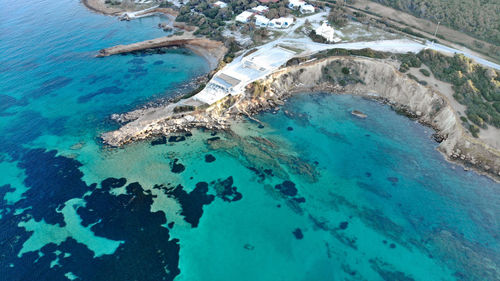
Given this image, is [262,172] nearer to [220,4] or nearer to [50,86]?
[50,86]

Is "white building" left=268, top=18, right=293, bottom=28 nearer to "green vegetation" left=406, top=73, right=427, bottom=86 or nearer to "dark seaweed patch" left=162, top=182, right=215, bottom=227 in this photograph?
"green vegetation" left=406, top=73, right=427, bottom=86

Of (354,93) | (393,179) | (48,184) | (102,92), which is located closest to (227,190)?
(393,179)

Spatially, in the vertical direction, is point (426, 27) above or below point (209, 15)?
above

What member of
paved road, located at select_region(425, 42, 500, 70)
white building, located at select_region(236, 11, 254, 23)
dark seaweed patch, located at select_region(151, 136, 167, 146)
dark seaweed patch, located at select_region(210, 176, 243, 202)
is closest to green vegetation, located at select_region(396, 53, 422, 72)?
paved road, located at select_region(425, 42, 500, 70)

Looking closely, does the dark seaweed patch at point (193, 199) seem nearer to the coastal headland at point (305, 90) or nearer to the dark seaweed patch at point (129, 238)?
the dark seaweed patch at point (129, 238)

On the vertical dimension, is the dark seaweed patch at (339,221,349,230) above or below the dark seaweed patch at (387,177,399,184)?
below

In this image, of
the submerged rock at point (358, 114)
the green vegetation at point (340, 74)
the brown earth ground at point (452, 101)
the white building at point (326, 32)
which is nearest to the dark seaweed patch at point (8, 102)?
the green vegetation at point (340, 74)
